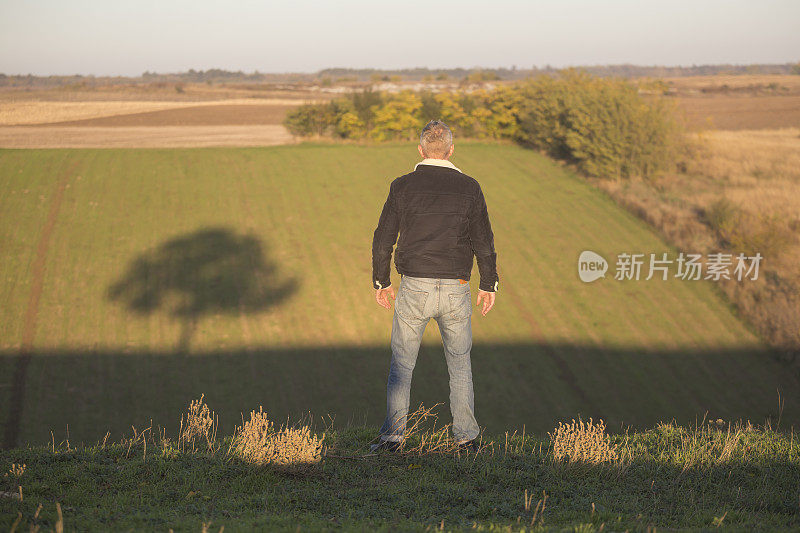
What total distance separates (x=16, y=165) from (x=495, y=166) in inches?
935

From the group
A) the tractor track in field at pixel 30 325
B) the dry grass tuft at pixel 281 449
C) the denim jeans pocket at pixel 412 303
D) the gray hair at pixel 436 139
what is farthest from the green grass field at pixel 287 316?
the gray hair at pixel 436 139

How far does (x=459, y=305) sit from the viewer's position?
4926mm

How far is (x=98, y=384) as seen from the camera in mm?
16391

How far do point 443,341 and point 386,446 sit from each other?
3.37 feet

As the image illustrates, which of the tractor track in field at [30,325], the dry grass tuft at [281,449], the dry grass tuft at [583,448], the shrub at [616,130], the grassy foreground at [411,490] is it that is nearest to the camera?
the grassy foreground at [411,490]

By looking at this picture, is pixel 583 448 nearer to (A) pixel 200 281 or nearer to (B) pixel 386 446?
(B) pixel 386 446

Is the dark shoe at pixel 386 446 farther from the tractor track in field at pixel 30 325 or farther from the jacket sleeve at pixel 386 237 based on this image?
the tractor track in field at pixel 30 325

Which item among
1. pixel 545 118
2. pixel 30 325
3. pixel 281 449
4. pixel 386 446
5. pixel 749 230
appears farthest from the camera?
pixel 545 118

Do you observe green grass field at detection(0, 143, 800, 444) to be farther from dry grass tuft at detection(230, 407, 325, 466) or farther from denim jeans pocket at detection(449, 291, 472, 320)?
denim jeans pocket at detection(449, 291, 472, 320)

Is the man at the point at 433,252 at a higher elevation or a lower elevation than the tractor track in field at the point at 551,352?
higher

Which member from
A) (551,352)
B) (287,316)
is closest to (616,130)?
(551,352)

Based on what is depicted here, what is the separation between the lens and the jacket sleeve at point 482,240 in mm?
4859

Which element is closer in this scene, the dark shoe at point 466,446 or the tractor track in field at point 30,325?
the dark shoe at point 466,446

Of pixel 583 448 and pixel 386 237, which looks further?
pixel 583 448
